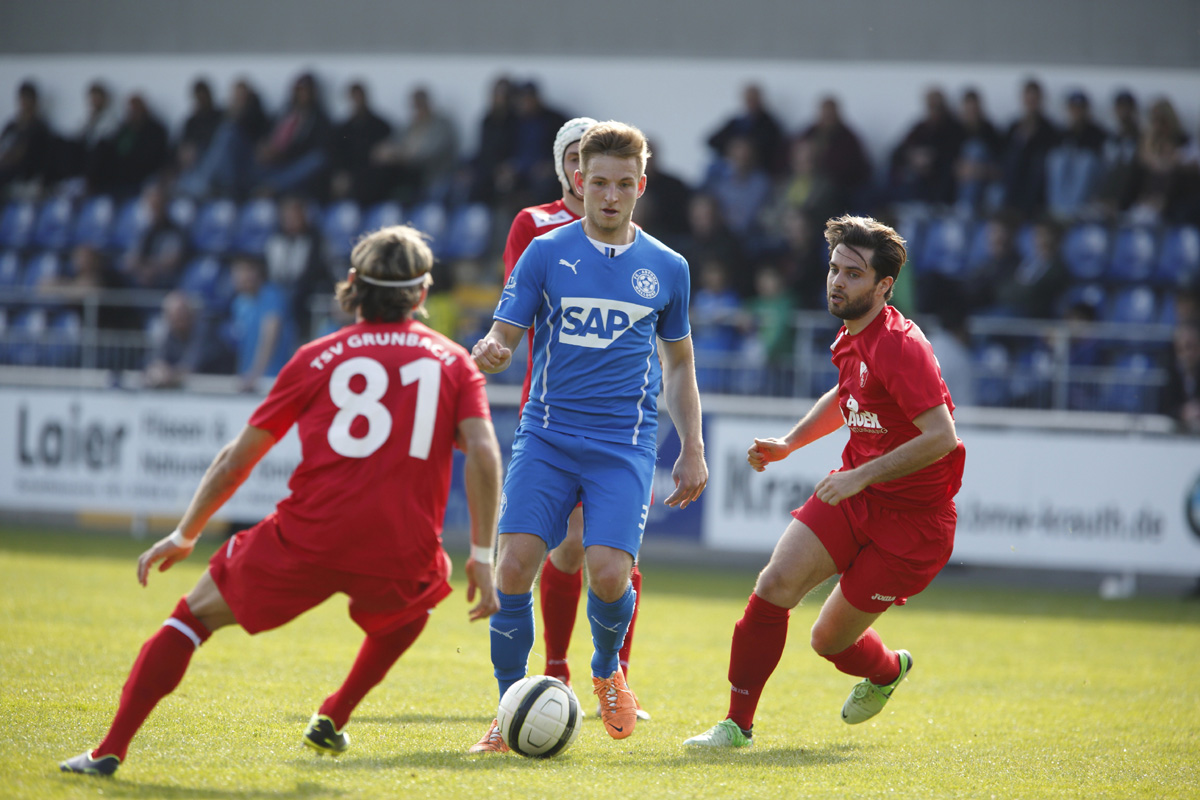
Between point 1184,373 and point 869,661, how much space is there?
833 centimetres

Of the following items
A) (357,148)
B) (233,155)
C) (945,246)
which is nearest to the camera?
(945,246)

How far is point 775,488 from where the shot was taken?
39.0ft

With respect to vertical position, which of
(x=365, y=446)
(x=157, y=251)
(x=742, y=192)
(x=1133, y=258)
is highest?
(x=742, y=192)

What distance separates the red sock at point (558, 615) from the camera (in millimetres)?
5738

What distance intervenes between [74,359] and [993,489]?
10.3 meters

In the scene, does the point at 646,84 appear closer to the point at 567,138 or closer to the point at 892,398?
the point at 567,138

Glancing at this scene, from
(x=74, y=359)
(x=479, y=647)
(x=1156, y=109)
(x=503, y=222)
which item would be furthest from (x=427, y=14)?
(x=479, y=647)

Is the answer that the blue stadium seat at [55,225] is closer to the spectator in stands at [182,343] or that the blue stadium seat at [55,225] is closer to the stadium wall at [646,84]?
the stadium wall at [646,84]

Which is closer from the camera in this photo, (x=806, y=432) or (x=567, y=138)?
(x=806, y=432)

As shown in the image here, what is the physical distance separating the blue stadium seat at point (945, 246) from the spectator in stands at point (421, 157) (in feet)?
21.1

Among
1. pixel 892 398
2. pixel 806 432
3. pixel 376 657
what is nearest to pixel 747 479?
pixel 806 432

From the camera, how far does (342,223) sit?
1728cm

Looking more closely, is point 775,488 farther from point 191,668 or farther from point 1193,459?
point 191,668

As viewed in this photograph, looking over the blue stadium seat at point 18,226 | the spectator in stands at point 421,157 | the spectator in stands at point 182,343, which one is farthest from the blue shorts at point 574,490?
the blue stadium seat at point 18,226
